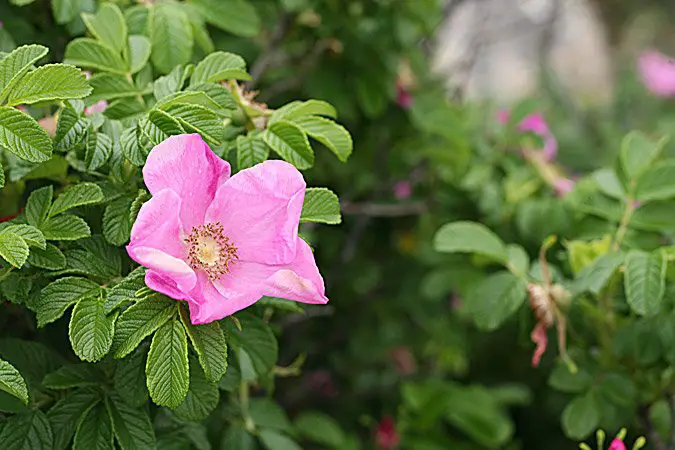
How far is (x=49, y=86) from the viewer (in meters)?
0.70

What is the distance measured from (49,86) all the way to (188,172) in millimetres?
149

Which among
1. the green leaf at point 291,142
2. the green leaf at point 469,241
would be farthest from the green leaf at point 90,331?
the green leaf at point 469,241

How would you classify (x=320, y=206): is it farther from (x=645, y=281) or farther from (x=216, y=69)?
(x=645, y=281)

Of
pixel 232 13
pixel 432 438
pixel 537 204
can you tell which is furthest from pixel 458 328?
pixel 232 13

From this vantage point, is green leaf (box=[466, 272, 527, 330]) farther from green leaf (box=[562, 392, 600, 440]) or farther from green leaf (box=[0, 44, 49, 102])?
green leaf (box=[0, 44, 49, 102])

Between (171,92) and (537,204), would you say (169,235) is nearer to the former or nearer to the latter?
(171,92)

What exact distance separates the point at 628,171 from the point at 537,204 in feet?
0.64

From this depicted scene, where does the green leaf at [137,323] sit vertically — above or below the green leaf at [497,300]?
above

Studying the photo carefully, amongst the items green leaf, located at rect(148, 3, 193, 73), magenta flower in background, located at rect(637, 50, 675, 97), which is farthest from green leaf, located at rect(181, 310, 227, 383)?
magenta flower in background, located at rect(637, 50, 675, 97)


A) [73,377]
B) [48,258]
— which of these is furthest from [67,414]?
[48,258]

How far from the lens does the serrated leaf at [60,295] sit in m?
0.67

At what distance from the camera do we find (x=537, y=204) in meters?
1.25

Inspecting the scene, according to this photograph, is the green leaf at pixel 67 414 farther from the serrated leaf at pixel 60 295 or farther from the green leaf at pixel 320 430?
the green leaf at pixel 320 430

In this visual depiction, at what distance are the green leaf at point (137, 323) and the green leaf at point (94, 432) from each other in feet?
0.35
